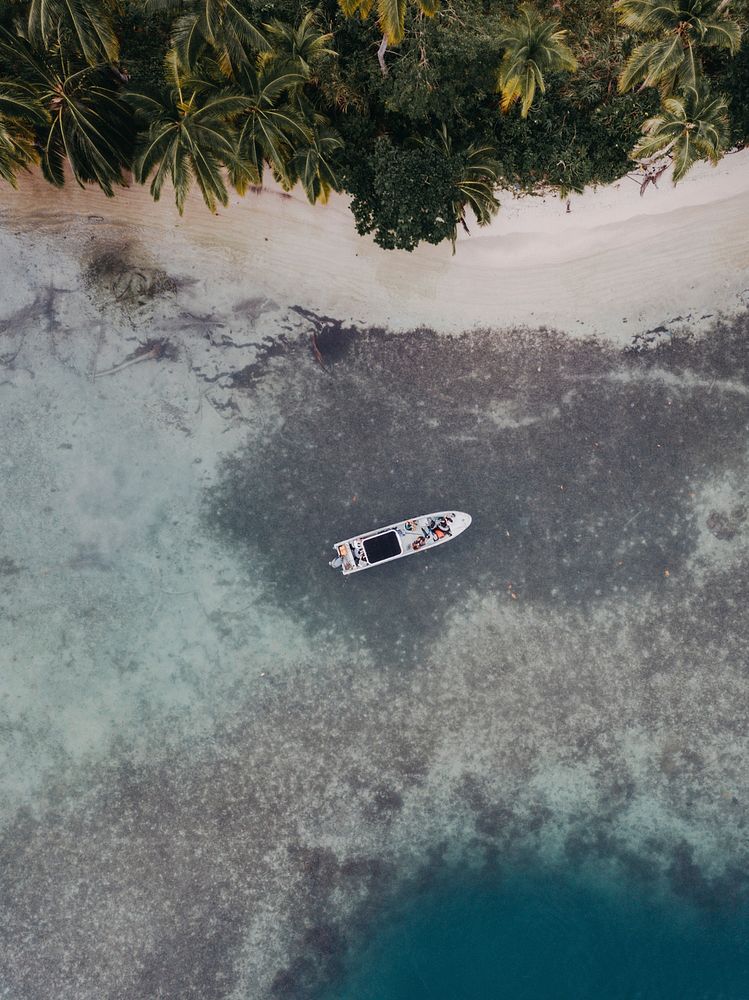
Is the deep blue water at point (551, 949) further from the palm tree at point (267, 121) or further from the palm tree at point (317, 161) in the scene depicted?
the palm tree at point (267, 121)

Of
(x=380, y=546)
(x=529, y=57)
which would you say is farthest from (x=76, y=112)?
(x=380, y=546)

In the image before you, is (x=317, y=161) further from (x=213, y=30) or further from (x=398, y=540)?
(x=398, y=540)

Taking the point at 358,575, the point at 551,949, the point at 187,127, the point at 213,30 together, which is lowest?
the point at 551,949

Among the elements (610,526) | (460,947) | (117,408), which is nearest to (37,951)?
(460,947)

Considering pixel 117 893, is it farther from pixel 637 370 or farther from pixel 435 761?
pixel 637 370

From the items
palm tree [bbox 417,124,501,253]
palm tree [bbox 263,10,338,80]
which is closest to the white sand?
palm tree [bbox 417,124,501,253]

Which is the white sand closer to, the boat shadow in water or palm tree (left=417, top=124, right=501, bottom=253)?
the boat shadow in water
